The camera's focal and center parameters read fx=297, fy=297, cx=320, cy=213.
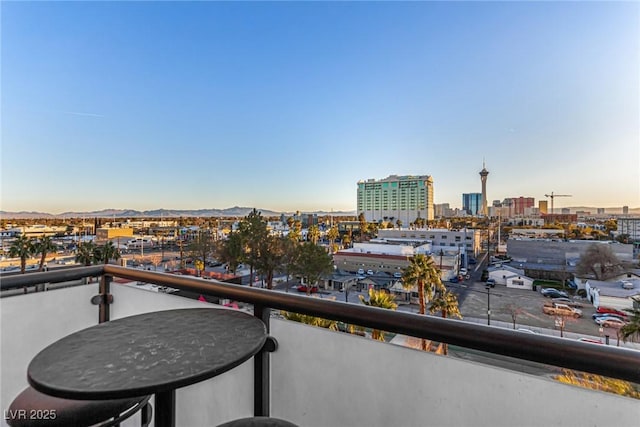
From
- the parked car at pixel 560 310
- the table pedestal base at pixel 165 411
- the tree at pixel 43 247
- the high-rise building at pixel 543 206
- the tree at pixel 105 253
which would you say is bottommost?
the parked car at pixel 560 310

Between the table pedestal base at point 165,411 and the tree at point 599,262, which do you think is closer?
the table pedestal base at point 165,411

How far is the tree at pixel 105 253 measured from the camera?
937 cm

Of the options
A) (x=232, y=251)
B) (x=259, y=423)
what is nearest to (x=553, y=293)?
(x=232, y=251)

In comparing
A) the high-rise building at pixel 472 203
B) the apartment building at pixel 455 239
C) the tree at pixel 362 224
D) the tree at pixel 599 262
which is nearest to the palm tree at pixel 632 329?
the tree at pixel 599 262

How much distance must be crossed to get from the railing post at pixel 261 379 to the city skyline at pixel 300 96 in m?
4.11

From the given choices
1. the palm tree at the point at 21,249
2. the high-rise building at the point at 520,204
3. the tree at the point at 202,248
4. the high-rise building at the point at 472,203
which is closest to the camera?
the palm tree at the point at 21,249

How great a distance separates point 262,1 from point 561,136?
13175 mm

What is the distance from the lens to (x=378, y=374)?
0.71m

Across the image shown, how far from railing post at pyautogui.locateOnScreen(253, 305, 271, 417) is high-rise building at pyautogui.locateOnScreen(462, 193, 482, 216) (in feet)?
74.9

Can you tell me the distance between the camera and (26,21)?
11.4 ft

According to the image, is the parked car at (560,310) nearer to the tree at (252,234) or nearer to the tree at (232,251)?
the tree at (252,234)

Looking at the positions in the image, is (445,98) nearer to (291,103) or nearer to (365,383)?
(291,103)

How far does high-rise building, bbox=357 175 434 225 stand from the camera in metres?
26.3

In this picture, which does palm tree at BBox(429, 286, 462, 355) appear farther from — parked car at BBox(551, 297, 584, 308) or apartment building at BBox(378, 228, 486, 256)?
apartment building at BBox(378, 228, 486, 256)
